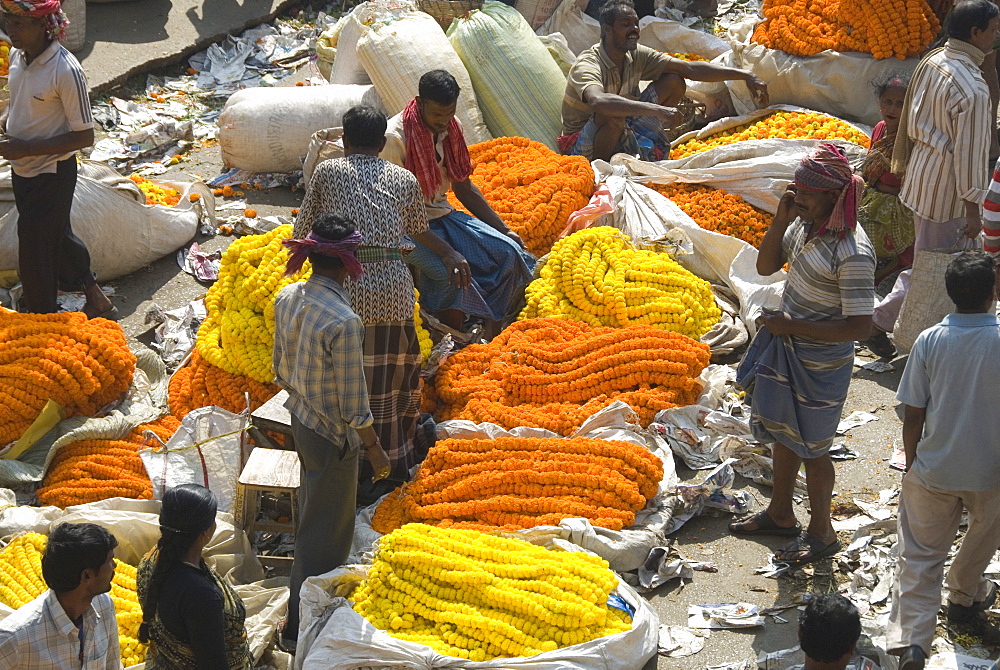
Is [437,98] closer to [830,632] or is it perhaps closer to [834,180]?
[834,180]

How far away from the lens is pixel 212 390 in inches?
219

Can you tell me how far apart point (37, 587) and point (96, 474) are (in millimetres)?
972

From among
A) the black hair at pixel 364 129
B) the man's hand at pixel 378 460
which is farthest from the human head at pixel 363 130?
the man's hand at pixel 378 460

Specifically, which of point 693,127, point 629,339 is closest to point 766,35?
point 693,127

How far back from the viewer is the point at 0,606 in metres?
4.04

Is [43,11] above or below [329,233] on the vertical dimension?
above

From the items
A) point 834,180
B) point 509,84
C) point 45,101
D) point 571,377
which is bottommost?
point 571,377

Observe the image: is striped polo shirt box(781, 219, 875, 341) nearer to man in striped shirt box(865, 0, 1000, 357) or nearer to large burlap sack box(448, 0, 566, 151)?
man in striped shirt box(865, 0, 1000, 357)

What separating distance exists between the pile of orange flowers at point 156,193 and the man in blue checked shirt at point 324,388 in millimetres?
3483

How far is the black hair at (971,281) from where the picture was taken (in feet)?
12.1

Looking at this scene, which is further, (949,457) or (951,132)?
(951,132)

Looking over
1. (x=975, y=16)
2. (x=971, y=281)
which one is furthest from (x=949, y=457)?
(x=975, y=16)

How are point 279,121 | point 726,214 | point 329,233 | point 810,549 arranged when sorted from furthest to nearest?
point 279,121
point 726,214
point 810,549
point 329,233

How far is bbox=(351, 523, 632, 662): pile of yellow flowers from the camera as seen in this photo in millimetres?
3904
